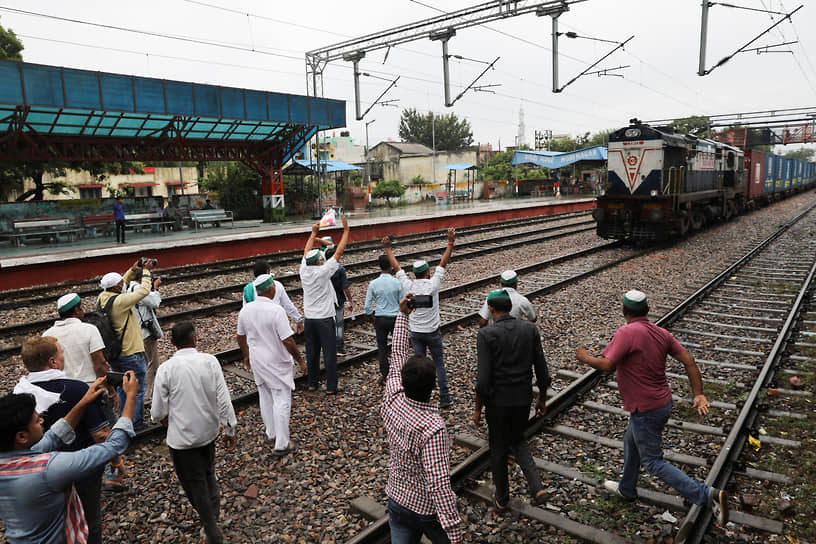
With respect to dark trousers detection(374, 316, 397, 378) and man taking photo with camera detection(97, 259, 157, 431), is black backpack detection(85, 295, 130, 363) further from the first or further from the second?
dark trousers detection(374, 316, 397, 378)

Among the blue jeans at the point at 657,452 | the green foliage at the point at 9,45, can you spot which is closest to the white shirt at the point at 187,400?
the blue jeans at the point at 657,452

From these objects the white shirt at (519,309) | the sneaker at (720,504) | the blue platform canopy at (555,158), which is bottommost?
the sneaker at (720,504)

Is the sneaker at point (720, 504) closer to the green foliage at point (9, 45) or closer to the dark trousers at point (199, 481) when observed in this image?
the dark trousers at point (199, 481)

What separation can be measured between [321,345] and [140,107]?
1761 cm

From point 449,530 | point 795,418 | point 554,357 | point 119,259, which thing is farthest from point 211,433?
point 119,259

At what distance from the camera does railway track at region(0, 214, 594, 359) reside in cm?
970

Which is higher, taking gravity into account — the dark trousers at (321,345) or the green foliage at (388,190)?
the green foliage at (388,190)

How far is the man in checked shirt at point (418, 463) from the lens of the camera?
8.93ft

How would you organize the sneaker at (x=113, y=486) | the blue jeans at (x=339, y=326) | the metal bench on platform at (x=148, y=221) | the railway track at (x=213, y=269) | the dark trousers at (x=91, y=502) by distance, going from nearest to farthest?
1. the dark trousers at (x=91, y=502)
2. the sneaker at (x=113, y=486)
3. the blue jeans at (x=339, y=326)
4. the railway track at (x=213, y=269)
5. the metal bench on platform at (x=148, y=221)

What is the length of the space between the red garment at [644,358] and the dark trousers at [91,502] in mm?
3778

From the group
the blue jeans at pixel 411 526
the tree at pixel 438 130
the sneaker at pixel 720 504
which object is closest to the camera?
the blue jeans at pixel 411 526

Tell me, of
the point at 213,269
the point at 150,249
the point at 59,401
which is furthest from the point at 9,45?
the point at 59,401

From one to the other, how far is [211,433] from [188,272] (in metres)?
11.9

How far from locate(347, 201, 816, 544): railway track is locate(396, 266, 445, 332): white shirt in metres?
1.29
